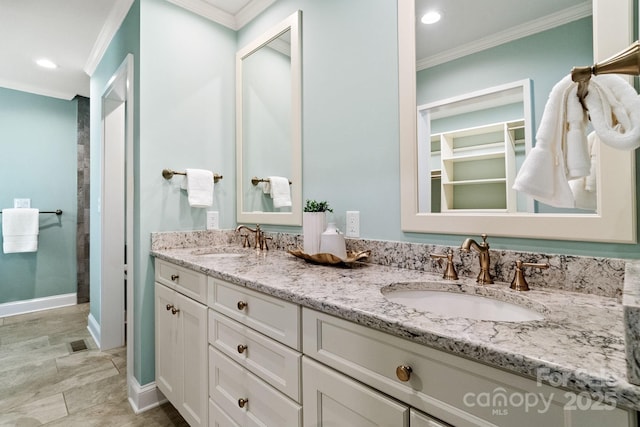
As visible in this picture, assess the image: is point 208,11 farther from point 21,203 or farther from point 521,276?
point 21,203

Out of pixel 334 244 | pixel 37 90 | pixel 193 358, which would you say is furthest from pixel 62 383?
pixel 37 90

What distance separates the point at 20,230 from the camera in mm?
3172

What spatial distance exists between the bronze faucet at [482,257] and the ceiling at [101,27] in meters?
0.71

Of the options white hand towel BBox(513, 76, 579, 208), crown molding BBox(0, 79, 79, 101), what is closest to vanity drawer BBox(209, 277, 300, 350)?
white hand towel BBox(513, 76, 579, 208)

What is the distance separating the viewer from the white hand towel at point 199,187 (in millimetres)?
1896

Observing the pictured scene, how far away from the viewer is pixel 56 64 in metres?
2.83

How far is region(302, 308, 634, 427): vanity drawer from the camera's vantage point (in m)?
0.47

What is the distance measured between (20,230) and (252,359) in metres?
3.61

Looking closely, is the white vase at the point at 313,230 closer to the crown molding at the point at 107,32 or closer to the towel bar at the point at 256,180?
the towel bar at the point at 256,180

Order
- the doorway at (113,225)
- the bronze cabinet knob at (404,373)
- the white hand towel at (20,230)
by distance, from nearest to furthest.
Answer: the bronze cabinet knob at (404,373), the doorway at (113,225), the white hand towel at (20,230)

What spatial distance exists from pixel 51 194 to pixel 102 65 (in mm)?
1865

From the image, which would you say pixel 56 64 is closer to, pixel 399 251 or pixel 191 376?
pixel 191 376

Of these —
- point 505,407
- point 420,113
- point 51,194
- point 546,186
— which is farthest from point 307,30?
point 51,194

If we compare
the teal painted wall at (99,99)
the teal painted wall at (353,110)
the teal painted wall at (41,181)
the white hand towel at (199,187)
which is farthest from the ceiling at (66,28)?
the white hand towel at (199,187)
